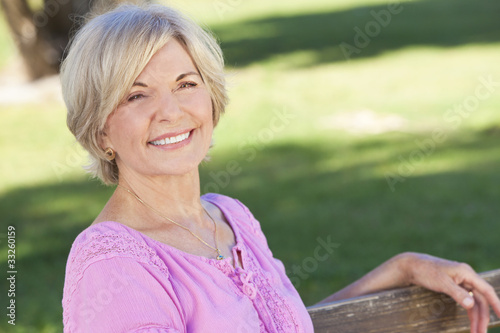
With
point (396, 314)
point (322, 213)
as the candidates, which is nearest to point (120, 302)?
point (396, 314)

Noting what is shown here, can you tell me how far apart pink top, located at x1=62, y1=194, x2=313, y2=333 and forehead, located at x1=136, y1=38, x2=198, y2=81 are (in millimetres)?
485

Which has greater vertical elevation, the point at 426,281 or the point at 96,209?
the point at 426,281

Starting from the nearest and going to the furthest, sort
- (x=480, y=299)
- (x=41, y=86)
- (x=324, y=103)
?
(x=480, y=299)
(x=324, y=103)
(x=41, y=86)

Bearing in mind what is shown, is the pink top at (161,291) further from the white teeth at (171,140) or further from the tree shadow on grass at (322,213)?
the tree shadow on grass at (322,213)

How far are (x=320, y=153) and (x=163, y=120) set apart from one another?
6.94 metres

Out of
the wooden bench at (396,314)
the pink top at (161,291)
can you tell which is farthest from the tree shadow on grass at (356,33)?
the pink top at (161,291)

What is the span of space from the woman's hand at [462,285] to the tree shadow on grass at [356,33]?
40.1 feet

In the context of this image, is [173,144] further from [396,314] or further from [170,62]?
[396,314]

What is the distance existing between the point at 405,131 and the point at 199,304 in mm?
7928

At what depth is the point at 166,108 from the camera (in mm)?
2346

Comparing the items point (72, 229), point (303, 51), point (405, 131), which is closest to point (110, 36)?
point (72, 229)

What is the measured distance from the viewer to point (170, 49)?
7.85 feet

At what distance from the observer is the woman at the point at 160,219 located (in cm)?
208

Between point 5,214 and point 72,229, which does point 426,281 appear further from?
point 5,214
